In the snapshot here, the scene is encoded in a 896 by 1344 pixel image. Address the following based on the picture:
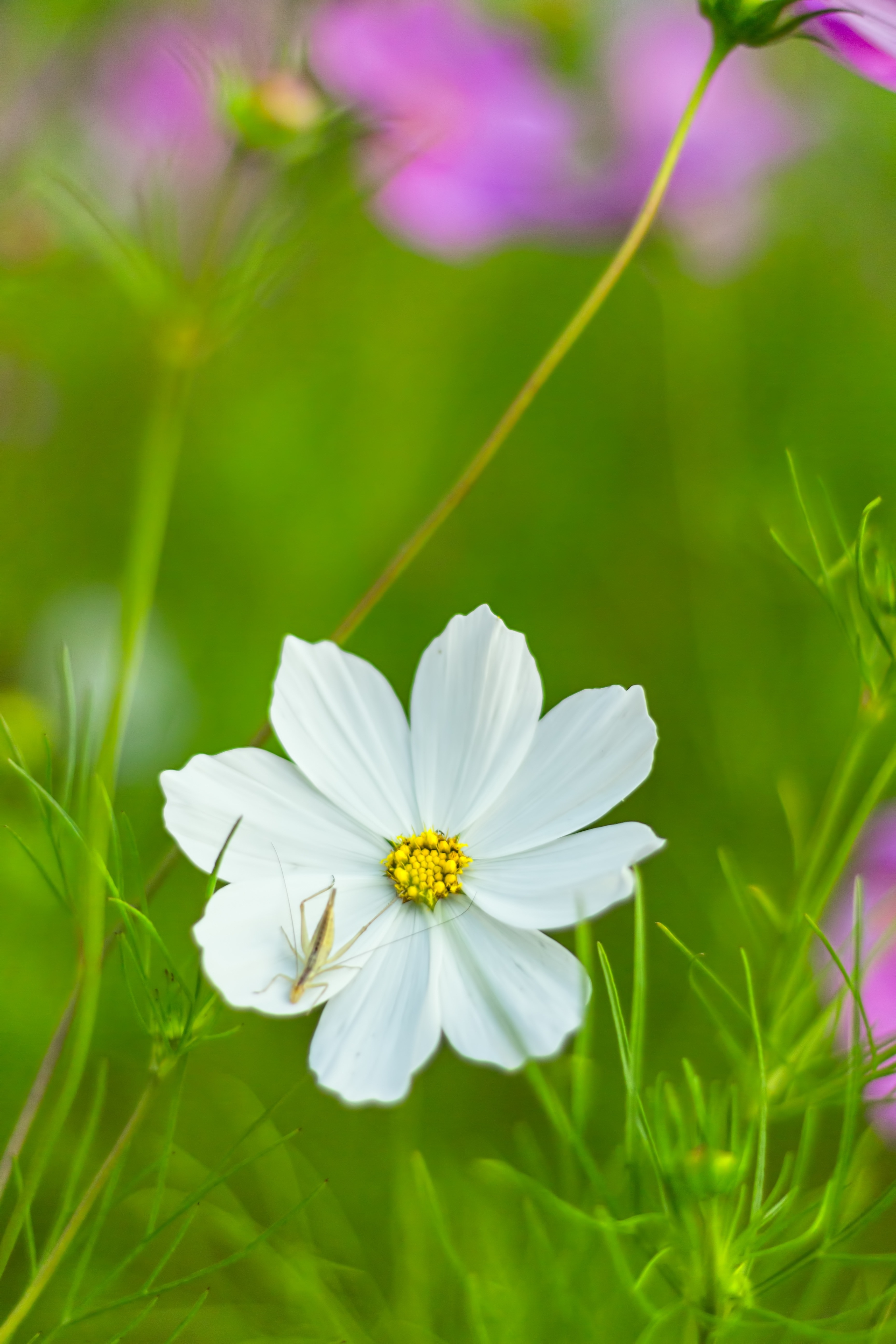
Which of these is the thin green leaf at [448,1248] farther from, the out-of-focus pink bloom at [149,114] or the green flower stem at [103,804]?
the out-of-focus pink bloom at [149,114]

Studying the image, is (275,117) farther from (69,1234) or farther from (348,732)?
(69,1234)

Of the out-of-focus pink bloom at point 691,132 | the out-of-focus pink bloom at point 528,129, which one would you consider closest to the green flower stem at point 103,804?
the out-of-focus pink bloom at point 528,129

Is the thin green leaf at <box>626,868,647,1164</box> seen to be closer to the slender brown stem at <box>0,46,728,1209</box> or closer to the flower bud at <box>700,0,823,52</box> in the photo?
the slender brown stem at <box>0,46,728,1209</box>

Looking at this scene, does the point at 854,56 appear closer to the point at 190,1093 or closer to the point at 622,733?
the point at 622,733

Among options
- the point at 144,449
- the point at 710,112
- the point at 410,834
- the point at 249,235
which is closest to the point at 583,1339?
the point at 410,834

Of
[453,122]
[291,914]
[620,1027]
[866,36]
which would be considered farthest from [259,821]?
[453,122]

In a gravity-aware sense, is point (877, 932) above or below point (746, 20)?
A: below

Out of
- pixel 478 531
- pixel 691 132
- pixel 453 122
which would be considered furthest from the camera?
pixel 478 531

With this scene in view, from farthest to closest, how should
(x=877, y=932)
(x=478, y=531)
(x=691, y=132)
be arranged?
(x=478, y=531)
(x=691, y=132)
(x=877, y=932)
